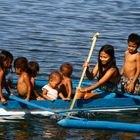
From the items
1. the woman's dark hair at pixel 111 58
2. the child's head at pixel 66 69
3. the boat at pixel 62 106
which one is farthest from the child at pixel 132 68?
the child's head at pixel 66 69

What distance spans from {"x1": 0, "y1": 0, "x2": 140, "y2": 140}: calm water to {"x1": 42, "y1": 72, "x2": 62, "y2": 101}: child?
444 mm

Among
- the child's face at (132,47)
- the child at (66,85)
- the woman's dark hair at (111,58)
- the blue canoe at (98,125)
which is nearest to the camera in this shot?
the blue canoe at (98,125)

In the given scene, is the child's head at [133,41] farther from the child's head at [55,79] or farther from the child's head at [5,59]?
the child's head at [5,59]

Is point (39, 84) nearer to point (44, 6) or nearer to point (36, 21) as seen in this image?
point (36, 21)

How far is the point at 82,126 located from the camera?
12.1 m

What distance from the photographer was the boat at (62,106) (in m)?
12.7

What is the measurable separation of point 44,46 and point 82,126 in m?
7.69

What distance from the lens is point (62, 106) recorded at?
42.9ft

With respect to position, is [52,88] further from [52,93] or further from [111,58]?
[111,58]

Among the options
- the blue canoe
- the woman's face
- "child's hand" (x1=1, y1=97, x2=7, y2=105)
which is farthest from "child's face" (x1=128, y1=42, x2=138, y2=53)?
"child's hand" (x1=1, y1=97, x2=7, y2=105)

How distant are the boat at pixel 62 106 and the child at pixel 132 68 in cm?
26

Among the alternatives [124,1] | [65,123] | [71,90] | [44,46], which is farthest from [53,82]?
[124,1]

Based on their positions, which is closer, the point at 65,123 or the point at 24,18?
the point at 65,123

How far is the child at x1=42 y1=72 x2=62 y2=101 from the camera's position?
13.3 m
